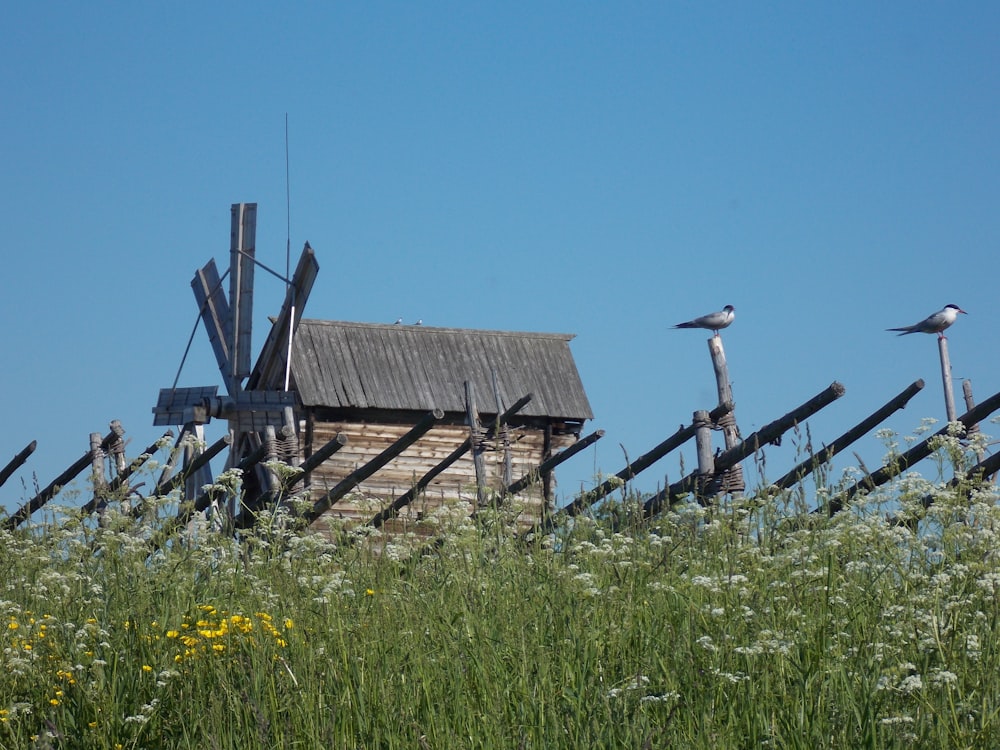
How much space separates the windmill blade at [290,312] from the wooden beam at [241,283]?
0.45 metres

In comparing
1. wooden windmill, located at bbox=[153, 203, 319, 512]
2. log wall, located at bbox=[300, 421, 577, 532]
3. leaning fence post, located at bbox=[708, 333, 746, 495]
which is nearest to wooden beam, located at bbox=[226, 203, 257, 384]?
wooden windmill, located at bbox=[153, 203, 319, 512]

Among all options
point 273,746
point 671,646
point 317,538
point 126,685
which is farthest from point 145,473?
point 671,646

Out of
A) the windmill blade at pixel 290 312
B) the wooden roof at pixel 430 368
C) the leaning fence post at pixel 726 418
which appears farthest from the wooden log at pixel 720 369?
the windmill blade at pixel 290 312

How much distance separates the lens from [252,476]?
66.0 ft

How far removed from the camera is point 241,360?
1942cm

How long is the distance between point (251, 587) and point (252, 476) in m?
15.5

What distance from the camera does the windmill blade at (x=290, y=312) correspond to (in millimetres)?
18734

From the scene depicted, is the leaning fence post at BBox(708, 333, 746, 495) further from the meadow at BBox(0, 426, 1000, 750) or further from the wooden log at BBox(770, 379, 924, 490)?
the meadow at BBox(0, 426, 1000, 750)

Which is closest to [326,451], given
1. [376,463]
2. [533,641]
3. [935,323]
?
[376,463]

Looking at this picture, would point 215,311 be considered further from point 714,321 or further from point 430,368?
point 714,321

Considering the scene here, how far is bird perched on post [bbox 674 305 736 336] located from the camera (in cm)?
1484

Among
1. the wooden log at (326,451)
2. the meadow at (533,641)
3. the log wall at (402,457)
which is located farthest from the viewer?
the log wall at (402,457)

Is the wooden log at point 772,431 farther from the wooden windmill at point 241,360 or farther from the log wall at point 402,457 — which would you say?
the log wall at point 402,457

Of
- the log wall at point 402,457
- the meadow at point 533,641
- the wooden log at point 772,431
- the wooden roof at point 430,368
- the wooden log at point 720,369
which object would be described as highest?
the wooden roof at point 430,368
